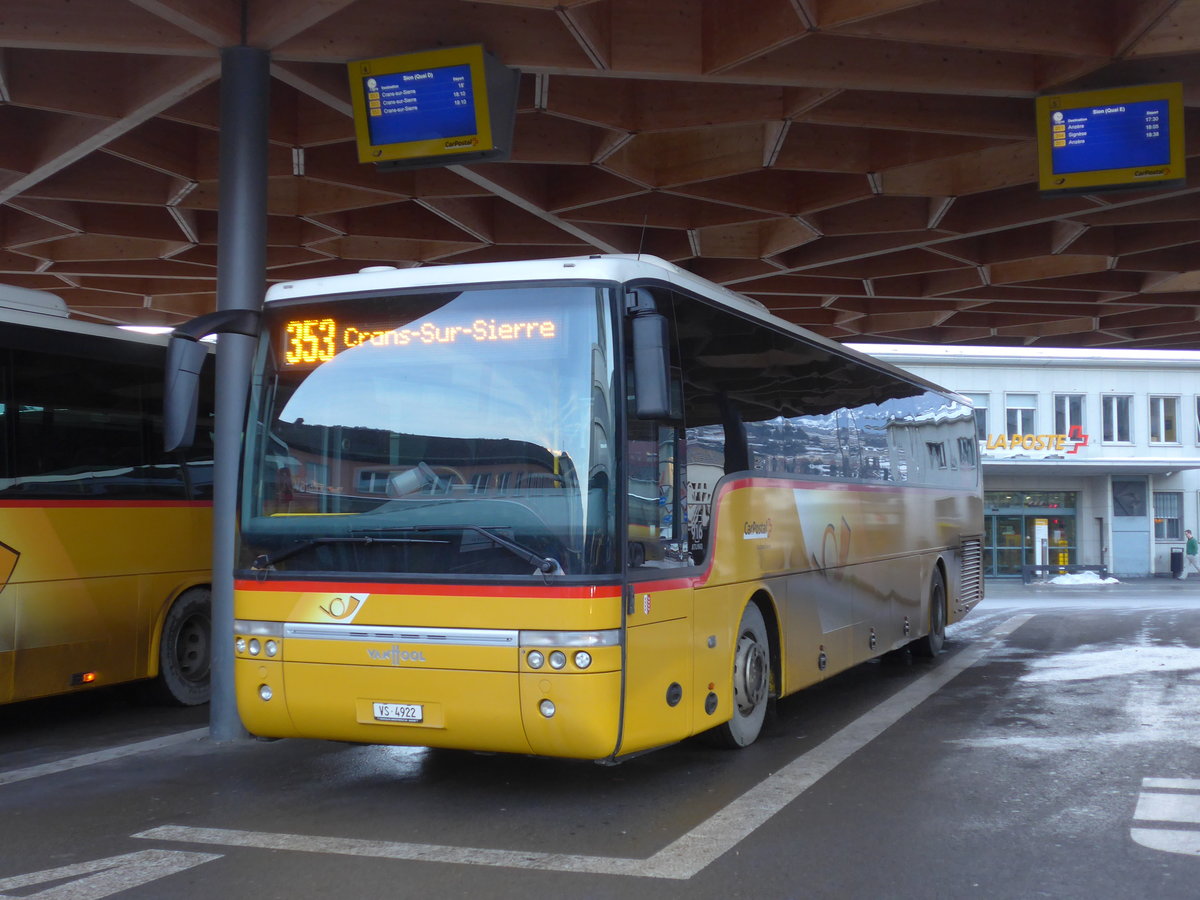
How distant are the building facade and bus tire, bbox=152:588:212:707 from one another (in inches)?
1547

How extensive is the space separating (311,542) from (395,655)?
0.85 meters

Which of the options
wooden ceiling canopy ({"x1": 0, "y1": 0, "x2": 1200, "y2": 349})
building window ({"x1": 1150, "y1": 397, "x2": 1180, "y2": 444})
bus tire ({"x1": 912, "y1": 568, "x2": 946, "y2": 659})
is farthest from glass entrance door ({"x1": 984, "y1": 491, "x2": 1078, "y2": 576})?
bus tire ({"x1": 912, "y1": 568, "x2": 946, "y2": 659})

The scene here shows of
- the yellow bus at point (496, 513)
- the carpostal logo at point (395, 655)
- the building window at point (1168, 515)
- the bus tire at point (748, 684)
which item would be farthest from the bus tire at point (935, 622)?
the building window at point (1168, 515)

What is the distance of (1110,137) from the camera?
34.3ft

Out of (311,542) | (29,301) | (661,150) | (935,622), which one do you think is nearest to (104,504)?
(29,301)

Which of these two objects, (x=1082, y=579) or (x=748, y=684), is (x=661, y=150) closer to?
(x=748, y=684)

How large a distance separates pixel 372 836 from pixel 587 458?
226cm

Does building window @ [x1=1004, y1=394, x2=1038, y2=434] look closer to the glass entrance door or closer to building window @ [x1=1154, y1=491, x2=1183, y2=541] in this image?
the glass entrance door

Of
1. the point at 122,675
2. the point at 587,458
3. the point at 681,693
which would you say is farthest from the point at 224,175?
the point at 681,693

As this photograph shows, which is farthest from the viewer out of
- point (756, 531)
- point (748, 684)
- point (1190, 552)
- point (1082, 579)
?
point (1190, 552)

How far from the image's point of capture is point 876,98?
38.0 ft

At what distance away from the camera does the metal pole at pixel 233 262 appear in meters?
9.60

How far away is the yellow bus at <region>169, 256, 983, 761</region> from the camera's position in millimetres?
6494

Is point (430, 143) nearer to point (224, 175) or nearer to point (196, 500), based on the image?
point (224, 175)
